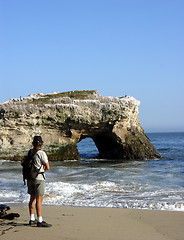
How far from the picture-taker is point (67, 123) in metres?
19.9

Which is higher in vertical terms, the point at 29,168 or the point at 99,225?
the point at 29,168

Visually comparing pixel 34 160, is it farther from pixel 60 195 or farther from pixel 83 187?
pixel 83 187

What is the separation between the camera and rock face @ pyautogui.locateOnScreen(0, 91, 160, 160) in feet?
63.2

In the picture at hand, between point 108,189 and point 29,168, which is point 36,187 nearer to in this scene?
point 29,168

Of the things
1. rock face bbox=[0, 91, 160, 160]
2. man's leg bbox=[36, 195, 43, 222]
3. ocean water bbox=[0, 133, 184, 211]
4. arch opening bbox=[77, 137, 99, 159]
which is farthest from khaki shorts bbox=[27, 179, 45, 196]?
arch opening bbox=[77, 137, 99, 159]

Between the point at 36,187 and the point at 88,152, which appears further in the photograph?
the point at 88,152

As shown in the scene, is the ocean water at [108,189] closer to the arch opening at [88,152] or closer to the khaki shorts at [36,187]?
the khaki shorts at [36,187]

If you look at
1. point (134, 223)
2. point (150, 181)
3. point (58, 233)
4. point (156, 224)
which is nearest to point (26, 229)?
point (58, 233)

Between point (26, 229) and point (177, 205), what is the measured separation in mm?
4058

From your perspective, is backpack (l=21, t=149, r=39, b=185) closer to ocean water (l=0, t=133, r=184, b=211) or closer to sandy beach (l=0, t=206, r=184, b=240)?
sandy beach (l=0, t=206, r=184, b=240)

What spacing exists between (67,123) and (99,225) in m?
14.2

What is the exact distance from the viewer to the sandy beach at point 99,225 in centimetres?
510

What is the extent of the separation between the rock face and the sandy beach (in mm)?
12173

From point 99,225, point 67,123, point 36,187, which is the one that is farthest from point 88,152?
point 36,187
